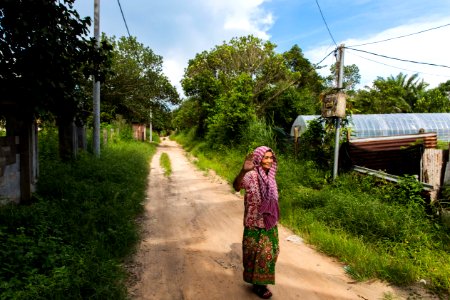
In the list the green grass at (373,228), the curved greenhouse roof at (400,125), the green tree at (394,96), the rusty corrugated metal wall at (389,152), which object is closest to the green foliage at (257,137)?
the rusty corrugated metal wall at (389,152)

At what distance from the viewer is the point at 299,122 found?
1689cm

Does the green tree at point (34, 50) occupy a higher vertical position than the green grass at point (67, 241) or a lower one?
higher

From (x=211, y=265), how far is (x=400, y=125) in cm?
1389

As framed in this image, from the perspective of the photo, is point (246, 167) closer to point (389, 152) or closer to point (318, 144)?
point (389, 152)

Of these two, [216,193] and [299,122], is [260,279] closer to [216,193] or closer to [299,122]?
[216,193]

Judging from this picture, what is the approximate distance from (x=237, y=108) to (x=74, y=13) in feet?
32.7

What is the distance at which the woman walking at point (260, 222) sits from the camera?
10.9 feet

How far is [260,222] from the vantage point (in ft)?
10.8

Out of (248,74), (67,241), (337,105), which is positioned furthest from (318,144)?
(248,74)

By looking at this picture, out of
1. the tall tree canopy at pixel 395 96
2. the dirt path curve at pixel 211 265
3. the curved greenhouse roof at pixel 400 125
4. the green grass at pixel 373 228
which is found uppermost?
the tall tree canopy at pixel 395 96

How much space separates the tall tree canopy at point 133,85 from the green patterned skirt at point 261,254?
58.4 ft

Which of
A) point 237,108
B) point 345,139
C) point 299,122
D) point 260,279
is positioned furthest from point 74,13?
point 299,122

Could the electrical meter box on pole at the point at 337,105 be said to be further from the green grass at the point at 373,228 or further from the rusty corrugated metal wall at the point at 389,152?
the green grass at the point at 373,228

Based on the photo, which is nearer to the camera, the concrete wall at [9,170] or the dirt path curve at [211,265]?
the dirt path curve at [211,265]
